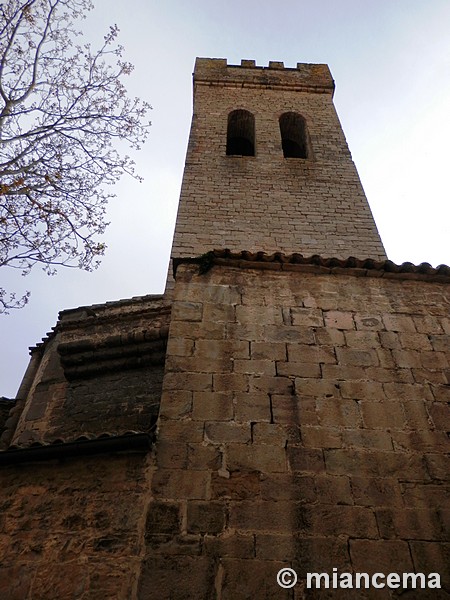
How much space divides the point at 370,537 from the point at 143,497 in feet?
5.33

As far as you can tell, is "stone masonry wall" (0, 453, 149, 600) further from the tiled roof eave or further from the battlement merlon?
the battlement merlon

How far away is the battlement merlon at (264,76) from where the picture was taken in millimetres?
14086

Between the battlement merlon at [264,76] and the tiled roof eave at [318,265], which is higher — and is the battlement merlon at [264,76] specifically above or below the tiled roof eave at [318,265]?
above

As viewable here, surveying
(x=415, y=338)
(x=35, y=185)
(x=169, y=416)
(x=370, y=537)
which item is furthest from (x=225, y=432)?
(x=35, y=185)

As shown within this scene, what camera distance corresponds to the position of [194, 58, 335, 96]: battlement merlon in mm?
14086

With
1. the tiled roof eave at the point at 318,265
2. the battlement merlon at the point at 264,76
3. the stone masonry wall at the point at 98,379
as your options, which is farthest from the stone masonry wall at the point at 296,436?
the battlement merlon at the point at 264,76

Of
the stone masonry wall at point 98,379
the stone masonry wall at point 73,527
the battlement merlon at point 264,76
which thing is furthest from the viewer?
the battlement merlon at point 264,76

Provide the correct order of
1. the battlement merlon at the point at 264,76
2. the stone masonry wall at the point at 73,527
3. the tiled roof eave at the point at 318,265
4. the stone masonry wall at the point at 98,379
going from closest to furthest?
the stone masonry wall at the point at 73,527 → the tiled roof eave at the point at 318,265 → the stone masonry wall at the point at 98,379 → the battlement merlon at the point at 264,76

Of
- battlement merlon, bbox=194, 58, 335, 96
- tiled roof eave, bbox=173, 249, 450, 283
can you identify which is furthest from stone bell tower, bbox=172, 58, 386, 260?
tiled roof eave, bbox=173, 249, 450, 283

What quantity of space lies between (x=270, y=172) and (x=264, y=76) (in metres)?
5.51

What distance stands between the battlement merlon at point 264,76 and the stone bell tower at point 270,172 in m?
0.03

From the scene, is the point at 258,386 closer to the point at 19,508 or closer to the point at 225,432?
the point at 225,432

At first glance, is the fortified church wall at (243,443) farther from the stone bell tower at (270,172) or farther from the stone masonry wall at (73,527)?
the stone bell tower at (270,172)

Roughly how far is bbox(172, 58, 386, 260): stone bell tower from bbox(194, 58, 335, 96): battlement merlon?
3 cm
